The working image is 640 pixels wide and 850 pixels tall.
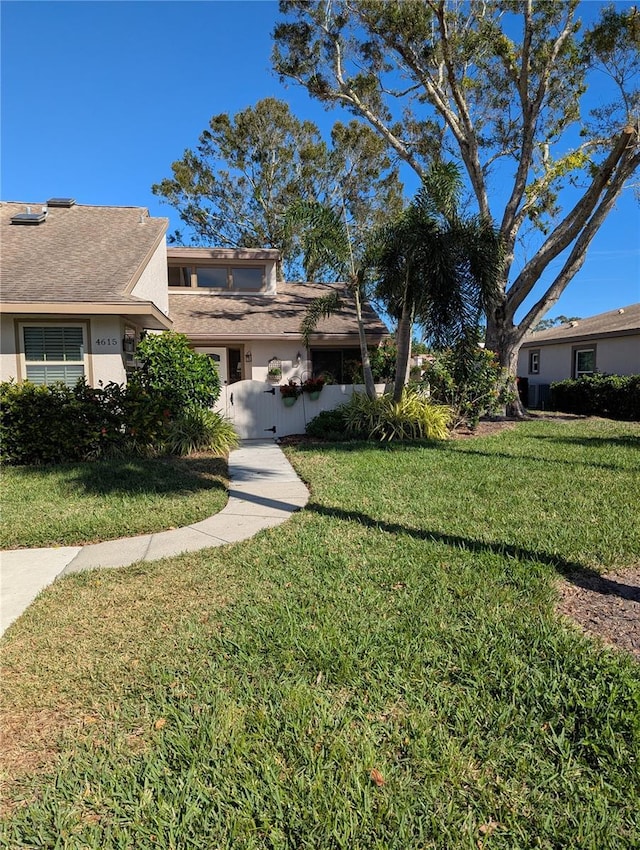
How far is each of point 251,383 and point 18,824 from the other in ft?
34.4

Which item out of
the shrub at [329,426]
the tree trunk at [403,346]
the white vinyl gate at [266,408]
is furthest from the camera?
the white vinyl gate at [266,408]

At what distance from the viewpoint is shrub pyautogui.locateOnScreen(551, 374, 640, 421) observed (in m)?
14.7

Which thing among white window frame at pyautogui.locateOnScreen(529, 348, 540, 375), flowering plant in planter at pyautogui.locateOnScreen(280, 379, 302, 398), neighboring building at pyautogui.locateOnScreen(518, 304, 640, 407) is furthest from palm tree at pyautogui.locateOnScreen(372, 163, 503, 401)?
white window frame at pyautogui.locateOnScreen(529, 348, 540, 375)

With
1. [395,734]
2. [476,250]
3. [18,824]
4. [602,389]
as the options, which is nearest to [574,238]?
[602,389]

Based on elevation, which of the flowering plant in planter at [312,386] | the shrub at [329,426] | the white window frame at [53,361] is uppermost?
the white window frame at [53,361]

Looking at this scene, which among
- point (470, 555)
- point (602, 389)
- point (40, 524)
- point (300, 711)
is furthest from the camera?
point (602, 389)

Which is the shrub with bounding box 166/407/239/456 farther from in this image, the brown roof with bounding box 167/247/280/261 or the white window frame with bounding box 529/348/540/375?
the white window frame with bounding box 529/348/540/375

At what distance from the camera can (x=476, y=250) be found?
907 centimetres

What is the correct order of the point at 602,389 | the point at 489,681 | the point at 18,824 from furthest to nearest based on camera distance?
the point at 602,389 → the point at 489,681 → the point at 18,824

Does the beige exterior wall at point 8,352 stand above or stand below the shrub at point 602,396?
above

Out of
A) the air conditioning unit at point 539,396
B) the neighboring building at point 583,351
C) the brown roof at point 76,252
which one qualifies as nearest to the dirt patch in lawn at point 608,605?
the brown roof at point 76,252

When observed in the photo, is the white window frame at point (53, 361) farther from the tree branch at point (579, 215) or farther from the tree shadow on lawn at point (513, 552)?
the tree branch at point (579, 215)

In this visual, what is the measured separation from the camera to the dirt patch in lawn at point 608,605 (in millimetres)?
3090

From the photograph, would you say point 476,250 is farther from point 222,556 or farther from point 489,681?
point 489,681
